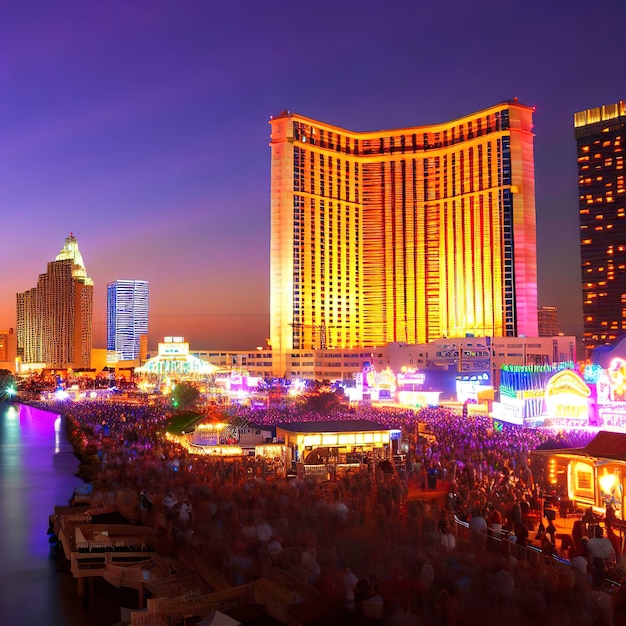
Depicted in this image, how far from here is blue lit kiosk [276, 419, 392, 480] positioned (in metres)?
25.7

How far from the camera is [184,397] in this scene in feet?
174

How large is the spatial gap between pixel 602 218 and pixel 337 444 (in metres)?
118

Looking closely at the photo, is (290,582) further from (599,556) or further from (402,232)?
(402,232)

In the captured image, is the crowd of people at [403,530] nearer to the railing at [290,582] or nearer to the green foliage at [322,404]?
the railing at [290,582]

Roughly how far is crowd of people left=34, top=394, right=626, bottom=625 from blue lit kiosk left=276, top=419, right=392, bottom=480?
1481 mm

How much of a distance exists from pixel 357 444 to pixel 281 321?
62600 millimetres

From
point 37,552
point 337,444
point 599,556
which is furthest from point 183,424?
point 599,556

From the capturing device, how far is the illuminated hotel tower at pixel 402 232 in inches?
3187

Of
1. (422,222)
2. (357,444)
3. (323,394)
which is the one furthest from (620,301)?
(357,444)

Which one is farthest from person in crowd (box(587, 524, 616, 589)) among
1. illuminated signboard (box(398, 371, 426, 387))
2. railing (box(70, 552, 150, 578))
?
illuminated signboard (box(398, 371, 426, 387))

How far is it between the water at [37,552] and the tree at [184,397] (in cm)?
845

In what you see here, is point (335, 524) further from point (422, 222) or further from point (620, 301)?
point (620, 301)

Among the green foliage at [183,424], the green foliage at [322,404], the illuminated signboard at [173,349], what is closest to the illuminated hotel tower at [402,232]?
the illuminated signboard at [173,349]

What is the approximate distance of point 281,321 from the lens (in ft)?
291
